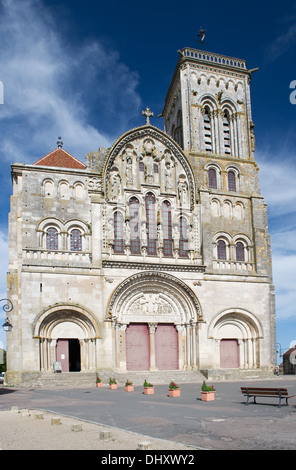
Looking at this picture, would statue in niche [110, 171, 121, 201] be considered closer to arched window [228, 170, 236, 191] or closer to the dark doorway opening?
arched window [228, 170, 236, 191]

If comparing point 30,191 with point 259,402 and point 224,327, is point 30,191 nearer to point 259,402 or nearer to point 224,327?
point 224,327

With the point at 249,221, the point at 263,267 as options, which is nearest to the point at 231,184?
the point at 249,221

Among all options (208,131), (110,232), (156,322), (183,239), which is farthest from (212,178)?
(156,322)

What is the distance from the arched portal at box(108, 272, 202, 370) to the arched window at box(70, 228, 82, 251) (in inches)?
160

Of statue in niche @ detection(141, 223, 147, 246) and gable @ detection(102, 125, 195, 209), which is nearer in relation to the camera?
statue in niche @ detection(141, 223, 147, 246)

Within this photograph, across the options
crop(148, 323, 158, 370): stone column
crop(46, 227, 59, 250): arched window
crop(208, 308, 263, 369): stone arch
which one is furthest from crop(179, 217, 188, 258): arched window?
crop(46, 227, 59, 250): arched window

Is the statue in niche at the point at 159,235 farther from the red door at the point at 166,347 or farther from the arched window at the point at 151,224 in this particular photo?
the red door at the point at 166,347

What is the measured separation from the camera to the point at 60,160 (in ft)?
121

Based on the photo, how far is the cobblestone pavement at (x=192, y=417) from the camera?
11047 mm

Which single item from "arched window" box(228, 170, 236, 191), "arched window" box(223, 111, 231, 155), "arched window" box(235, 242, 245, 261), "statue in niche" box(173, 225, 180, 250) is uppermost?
"arched window" box(223, 111, 231, 155)

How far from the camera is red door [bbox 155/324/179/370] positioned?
35438 mm

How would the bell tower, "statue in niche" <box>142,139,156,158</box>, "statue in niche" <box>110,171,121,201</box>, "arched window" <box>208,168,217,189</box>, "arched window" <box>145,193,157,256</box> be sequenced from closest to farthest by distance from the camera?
"statue in niche" <box>110,171,121,201</box> → "arched window" <box>145,193,157,256</box> → "statue in niche" <box>142,139,156,158</box> → "arched window" <box>208,168,217,189</box> → the bell tower

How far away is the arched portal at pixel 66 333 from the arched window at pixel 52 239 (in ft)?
13.9

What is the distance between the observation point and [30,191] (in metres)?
34.3
